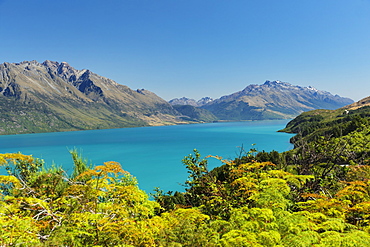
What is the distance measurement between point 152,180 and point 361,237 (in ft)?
165

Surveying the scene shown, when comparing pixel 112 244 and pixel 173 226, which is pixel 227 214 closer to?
pixel 173 226

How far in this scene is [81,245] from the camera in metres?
5.46

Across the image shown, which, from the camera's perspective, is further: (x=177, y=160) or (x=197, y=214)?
(x=177, y=160)

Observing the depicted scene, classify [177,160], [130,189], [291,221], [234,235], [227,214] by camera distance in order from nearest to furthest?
[234,235] → [291,221] → [130,189] → [227,214] → [177,160]

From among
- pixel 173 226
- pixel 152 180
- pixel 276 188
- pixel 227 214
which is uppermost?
pixel 276 188

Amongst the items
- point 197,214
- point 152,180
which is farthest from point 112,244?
point 152,180

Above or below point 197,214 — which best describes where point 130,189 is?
above

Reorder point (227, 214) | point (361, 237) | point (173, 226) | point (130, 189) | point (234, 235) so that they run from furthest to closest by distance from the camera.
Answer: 1. point (227, 214)
2. point (130, 189)
3. point (173, 226)
4. point (234, 235)
5. point (361, 237)

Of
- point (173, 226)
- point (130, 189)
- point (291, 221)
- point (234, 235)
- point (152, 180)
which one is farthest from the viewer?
point (152, 180)

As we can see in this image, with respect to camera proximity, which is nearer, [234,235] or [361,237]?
[361,237]

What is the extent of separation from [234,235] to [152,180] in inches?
1946

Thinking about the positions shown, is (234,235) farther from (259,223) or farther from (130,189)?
(130,189)

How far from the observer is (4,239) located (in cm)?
478

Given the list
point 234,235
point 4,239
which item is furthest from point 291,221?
point 4,239
